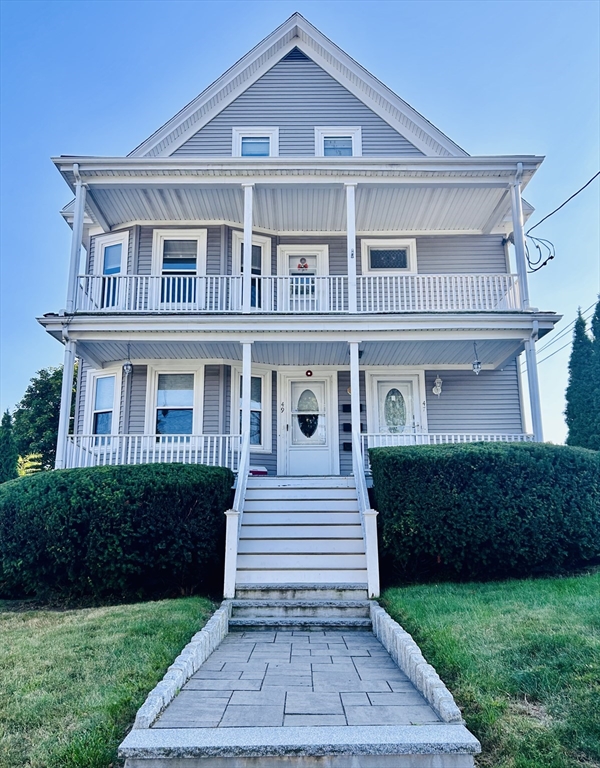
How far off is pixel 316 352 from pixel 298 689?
295 inches

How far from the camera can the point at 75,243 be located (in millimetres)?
10297

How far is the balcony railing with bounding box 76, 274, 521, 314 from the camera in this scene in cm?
1077

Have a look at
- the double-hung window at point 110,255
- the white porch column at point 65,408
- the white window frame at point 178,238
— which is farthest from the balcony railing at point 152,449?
the white window frame at point 178,238

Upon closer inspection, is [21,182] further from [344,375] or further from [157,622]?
[157,622]

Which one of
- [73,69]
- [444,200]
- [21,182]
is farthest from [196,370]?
[21,182]

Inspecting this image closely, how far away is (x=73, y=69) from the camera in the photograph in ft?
74.2

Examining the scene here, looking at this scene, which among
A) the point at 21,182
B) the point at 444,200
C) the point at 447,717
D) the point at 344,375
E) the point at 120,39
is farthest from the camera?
the point at 21,182

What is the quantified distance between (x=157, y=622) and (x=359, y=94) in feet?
40.1

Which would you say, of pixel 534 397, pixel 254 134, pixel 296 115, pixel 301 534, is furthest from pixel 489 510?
pixel 296 115

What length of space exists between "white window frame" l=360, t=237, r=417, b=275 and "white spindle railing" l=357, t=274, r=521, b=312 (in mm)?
521

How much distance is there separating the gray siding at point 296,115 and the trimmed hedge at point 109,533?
8.43 metres

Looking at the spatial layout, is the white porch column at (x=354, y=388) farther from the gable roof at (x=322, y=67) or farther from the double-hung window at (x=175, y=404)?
the gable roof at (x=322, y=67)

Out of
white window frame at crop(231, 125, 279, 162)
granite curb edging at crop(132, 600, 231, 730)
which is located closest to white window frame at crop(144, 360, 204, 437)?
white window frame at crop(231, 125, 279, 162)

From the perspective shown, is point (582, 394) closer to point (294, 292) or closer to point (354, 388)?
point (354, 388)
